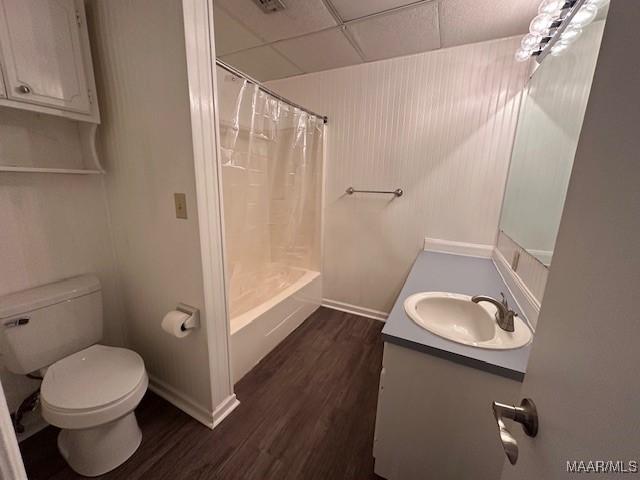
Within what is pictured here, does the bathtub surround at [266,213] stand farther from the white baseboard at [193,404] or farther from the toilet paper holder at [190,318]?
the toilet paper holder at [190,318]

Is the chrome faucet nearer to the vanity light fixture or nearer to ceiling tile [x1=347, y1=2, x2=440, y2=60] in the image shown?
the vanity light fixture

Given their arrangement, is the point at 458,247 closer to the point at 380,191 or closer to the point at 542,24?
the point at 380,191

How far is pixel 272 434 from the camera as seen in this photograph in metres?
1.35

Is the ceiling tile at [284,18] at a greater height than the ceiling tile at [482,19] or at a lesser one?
lesser

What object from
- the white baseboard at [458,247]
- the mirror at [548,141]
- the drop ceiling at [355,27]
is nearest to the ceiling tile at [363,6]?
the drop ceiling at [355,27]

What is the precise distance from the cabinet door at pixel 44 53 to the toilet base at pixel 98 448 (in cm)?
144

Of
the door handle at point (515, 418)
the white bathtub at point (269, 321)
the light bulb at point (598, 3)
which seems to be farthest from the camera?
the white bathtub at point (269, 321)

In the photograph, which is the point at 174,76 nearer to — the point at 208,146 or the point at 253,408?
the point at 208,146

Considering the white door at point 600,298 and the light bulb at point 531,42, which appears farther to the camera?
the light bulb at point 531,42

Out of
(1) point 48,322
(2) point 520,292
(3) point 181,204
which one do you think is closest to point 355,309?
(2) point 520,292

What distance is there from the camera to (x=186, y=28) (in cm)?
100

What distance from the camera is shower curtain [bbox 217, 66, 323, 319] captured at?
1.72 meters

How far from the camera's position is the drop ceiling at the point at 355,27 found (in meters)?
1.43

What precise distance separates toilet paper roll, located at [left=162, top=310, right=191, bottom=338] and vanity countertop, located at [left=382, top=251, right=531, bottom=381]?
37.5 inches
